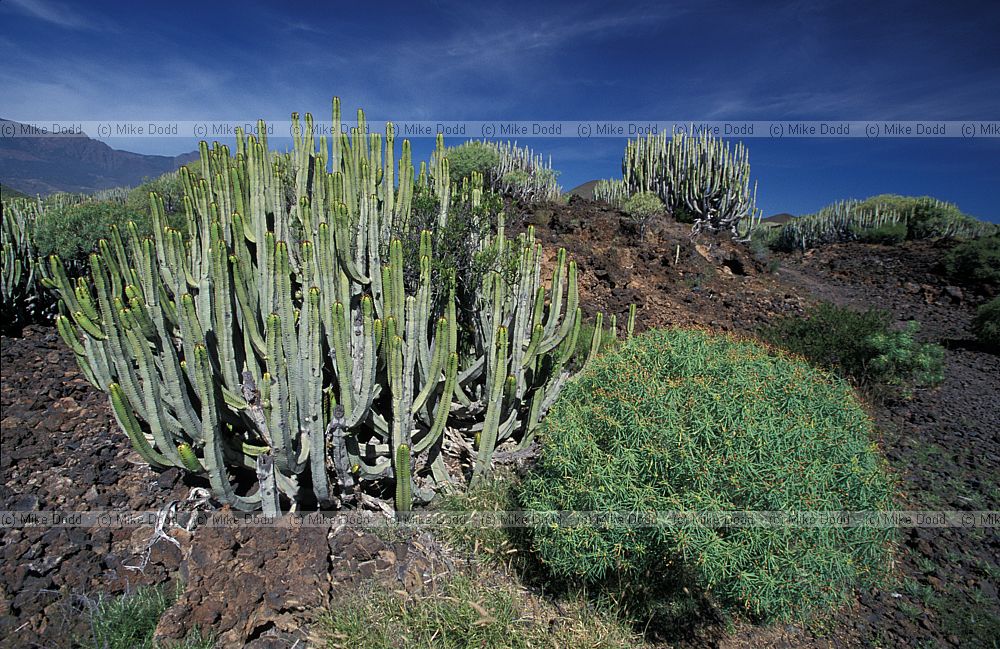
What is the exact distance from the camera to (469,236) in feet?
15.6

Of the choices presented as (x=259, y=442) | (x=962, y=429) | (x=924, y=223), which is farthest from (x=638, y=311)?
(x=924, y=223)

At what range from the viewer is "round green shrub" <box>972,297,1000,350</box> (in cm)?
827

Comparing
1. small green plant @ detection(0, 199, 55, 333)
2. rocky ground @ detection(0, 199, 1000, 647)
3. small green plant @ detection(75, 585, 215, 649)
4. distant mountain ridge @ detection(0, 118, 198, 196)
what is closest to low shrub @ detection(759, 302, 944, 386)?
rocky ground @ detection(0, 199, 1000, 647)

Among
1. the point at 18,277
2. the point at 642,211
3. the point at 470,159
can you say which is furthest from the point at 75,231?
the point at 470,159

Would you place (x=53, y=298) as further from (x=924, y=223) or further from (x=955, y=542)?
(x=924, y=223)

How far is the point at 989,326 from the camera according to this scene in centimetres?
834

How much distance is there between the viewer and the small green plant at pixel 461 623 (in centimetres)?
269

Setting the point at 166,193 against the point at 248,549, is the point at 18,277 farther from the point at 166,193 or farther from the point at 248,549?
the point at 166,193

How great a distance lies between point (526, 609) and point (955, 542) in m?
3.54

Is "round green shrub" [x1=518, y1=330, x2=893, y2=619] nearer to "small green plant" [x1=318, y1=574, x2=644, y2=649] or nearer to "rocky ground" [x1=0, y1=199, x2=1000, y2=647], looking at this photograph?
"small green plant" [x1=318, y1=574, x2=644, y2=649]

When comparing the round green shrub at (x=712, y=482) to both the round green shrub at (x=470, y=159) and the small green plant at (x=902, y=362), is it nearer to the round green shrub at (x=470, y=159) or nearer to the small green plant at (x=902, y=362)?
the small green plant at (x=902, y=362)

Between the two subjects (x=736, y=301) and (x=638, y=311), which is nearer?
(x=638, y=311)

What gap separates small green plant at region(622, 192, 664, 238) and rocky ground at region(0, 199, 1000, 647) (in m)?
6.69

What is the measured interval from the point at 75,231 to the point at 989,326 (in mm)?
15207
